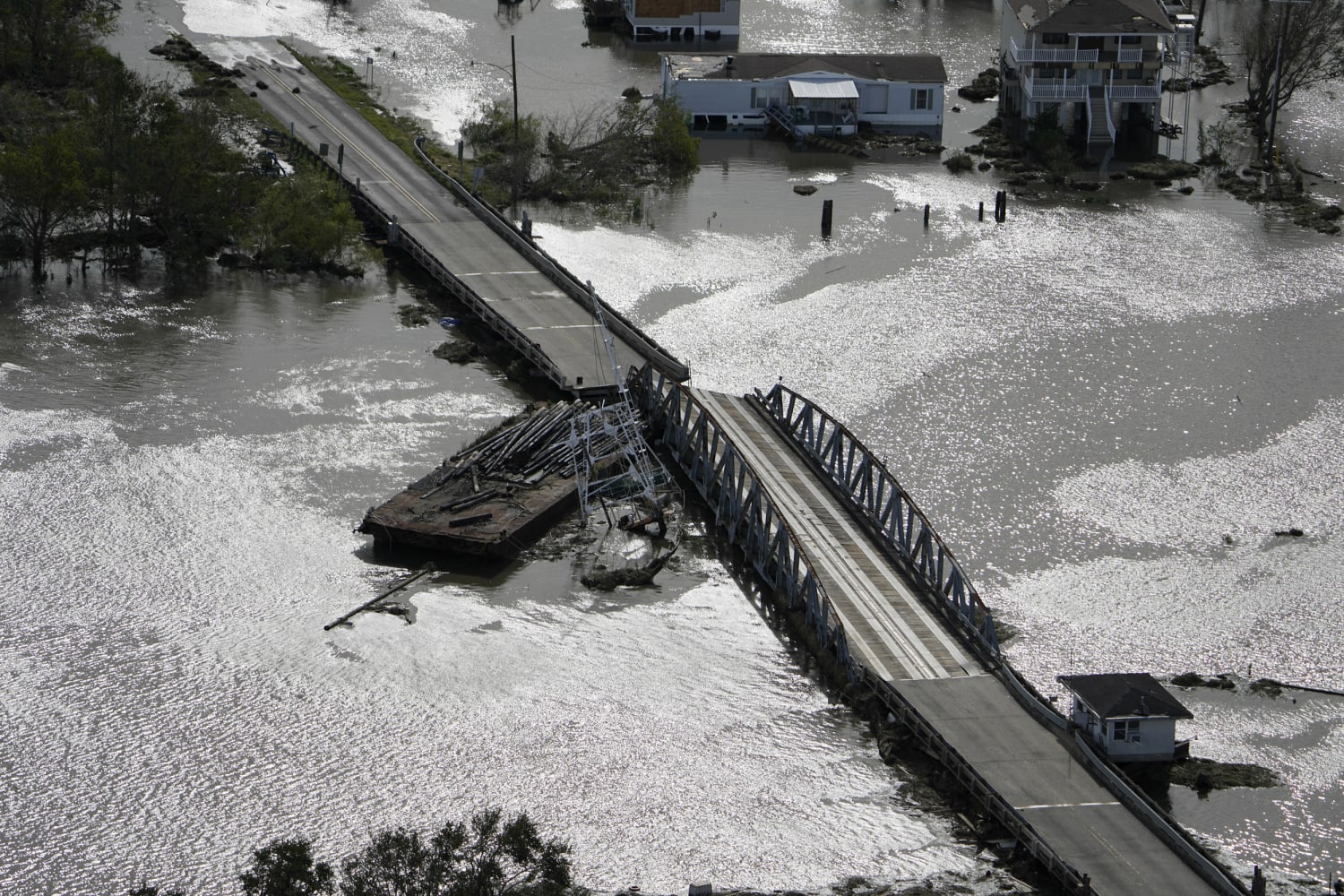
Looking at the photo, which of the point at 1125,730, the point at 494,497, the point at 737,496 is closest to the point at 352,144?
the point at 494,497

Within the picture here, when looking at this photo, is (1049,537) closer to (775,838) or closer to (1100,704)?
(1100,704)

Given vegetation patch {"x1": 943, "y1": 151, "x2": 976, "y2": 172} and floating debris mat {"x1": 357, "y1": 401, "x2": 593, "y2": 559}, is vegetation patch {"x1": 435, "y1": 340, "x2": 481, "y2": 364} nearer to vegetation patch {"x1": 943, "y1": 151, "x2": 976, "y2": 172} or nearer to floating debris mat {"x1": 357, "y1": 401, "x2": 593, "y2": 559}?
floating debris mat {"x1": 357, "y1": 401, "x2": 593, "y2": 559}

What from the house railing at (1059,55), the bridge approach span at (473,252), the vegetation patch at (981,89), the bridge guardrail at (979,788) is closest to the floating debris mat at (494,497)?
the bridge approach span at (473,252)

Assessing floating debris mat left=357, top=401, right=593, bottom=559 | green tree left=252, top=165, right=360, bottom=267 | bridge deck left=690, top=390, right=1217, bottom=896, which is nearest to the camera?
bridge deck left=690, top=390, right=1217, bottom=896

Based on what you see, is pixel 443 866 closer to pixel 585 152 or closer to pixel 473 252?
pixel 473 252

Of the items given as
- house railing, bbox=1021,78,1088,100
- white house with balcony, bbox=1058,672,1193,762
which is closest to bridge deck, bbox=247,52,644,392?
white house with balcony, bbox=1058,672,1193,762

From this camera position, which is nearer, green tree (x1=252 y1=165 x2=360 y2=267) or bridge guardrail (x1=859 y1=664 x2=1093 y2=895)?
bridge guardrail (x1=859 y1=664 x2=1093 y2=895)
